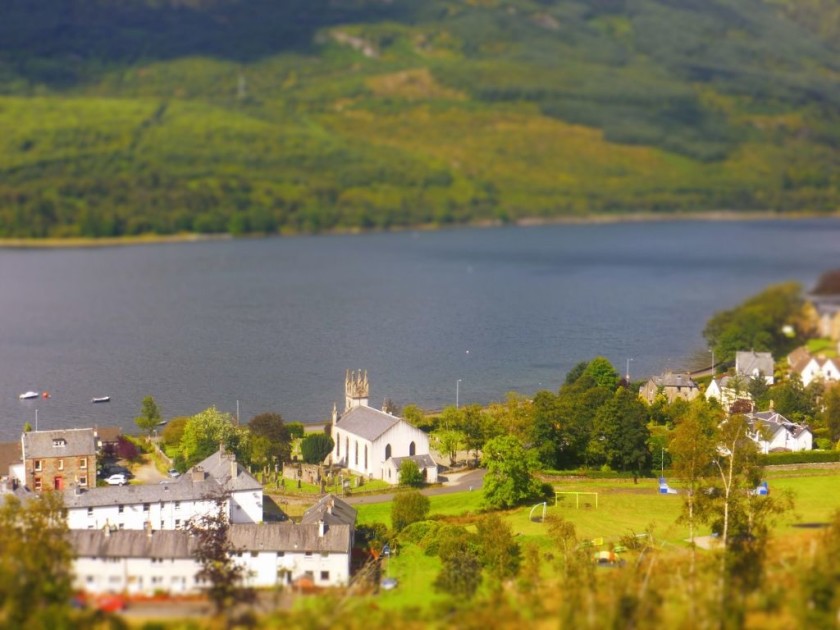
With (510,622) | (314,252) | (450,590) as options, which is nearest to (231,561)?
(450,590)

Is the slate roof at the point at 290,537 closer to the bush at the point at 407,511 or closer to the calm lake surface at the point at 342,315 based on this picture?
the bush at the point at 407,511

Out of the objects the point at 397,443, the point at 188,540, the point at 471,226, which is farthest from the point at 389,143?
the point at 188,540

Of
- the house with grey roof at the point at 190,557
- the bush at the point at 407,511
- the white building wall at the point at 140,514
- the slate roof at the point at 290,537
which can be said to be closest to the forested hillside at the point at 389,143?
the white building wall at the point at 140,514

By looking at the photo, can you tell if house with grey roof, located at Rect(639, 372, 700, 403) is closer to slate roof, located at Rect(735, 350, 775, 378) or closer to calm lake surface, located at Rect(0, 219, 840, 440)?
slate roof, located at Rect(735, 350, 775, 378)

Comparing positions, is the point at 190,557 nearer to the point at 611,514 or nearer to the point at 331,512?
the point at 331,512

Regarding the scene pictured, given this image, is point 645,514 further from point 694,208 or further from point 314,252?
point 694,208

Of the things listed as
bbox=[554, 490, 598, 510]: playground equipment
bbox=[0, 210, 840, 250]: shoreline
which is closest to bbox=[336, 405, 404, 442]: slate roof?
bbox=[554, 490, 598, 510]: playground equipment
